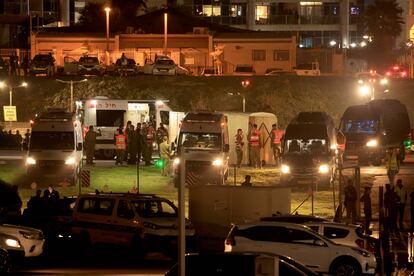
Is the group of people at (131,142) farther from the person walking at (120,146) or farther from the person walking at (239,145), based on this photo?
the person walking at (239,145)

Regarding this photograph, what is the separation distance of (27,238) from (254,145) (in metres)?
22.3

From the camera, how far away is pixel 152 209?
24.6 meters

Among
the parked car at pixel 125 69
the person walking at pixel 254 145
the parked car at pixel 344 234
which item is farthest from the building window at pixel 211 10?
the parked car at pixel 344 234

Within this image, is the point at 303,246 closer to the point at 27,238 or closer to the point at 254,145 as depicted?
the point at 27,238

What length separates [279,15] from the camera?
110375 mm

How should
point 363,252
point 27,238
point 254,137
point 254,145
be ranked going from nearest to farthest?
point 363,252
point 27,238
point 254,137
point 254,145

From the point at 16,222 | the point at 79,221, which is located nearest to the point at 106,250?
the point at 79,221

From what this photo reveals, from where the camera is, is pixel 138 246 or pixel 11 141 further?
pixel 11 141

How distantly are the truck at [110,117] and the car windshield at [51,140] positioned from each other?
21.4 ft

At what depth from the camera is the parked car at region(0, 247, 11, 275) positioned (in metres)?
19.4

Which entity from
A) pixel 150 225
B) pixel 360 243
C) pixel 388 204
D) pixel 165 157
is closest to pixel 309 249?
pixel 360 243

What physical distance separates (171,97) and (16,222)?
111 ft

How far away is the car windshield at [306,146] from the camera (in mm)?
37094

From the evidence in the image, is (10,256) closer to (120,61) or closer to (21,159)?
(21,159)
